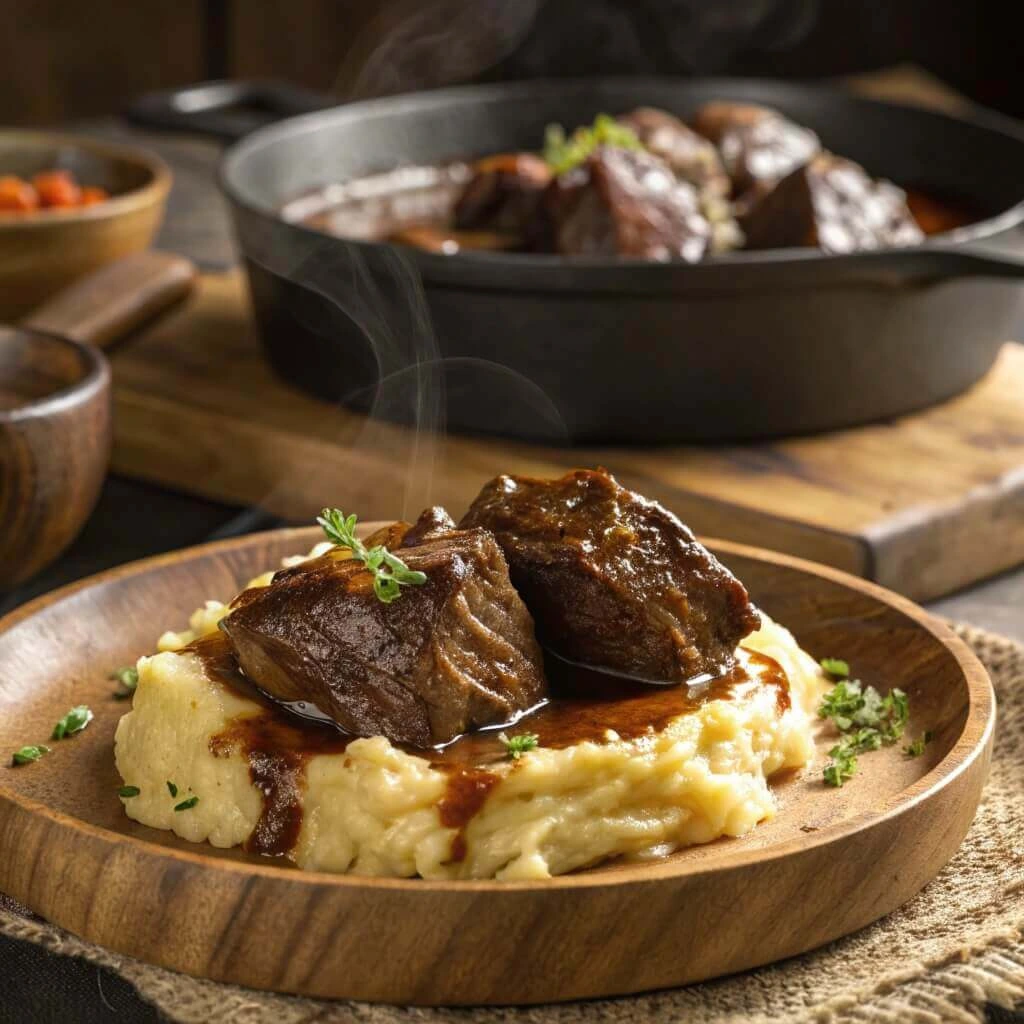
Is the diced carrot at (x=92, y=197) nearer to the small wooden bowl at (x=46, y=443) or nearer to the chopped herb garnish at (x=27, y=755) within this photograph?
the small wooden bowl at (x=46, y=443)

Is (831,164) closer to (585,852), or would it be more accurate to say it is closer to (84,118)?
(585,852)

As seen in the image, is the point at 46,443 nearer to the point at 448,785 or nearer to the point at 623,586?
the point at 623,586

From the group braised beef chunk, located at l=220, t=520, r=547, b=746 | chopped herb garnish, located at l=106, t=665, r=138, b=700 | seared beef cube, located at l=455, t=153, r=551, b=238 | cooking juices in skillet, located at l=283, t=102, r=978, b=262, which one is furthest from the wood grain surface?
braised beef chunk, located at l=220, t=520, r=547, b=746

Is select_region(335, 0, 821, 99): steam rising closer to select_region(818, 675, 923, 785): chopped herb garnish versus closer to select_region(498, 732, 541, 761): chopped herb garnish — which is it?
select_region(818, 675, 923, 785): chopped herb garnish

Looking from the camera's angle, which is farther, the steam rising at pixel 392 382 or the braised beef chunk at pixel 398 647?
the steam rising at pixel 392 382

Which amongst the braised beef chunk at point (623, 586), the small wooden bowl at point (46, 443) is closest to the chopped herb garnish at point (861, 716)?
the braised beef chunk at point (623, 586)
